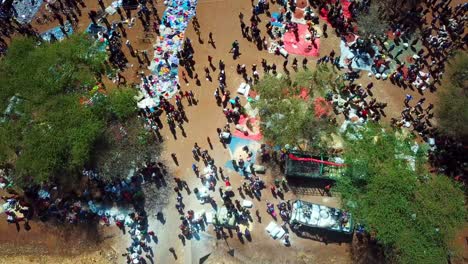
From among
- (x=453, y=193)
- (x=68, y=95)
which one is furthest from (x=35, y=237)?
(x=453, y=193)

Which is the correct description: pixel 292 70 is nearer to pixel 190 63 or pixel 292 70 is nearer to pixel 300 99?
pixel 300 99

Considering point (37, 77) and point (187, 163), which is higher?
point (37, 77)

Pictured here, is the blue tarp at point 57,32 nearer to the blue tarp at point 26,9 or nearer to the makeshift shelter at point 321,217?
the blue tarp at point 26,9

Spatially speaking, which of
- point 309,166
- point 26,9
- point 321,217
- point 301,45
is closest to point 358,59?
point 301,45

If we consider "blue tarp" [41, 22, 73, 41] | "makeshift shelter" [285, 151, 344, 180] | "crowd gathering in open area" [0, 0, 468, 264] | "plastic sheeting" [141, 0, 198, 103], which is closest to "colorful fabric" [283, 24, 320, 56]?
"crowd gathering in open area" [0, 0, 468, 264]

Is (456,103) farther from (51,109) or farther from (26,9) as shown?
(26,9)

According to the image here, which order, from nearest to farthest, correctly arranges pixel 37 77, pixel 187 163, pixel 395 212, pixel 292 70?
pixel 395 212
pixel 37 77
pixel 187 163
pixel 292 70

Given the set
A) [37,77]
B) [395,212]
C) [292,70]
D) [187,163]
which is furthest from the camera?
[292,70]
